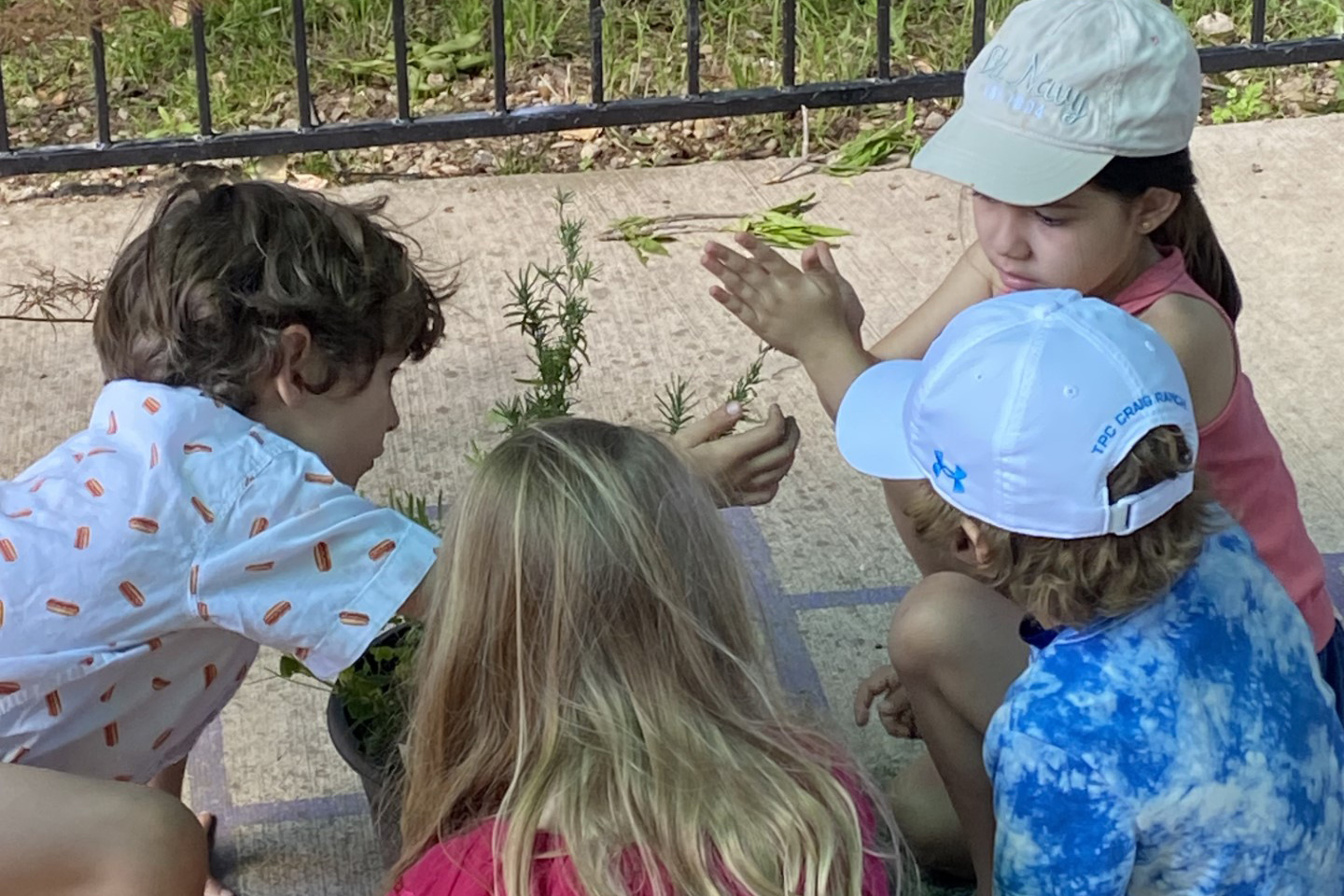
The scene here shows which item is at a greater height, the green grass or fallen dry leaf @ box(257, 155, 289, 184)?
the green grass

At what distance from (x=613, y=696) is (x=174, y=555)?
59 centimetres

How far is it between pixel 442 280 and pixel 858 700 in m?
1.93

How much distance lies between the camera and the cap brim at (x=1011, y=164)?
2357 mm

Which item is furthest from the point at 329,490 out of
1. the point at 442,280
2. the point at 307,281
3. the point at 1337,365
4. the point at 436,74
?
the point at 436,74

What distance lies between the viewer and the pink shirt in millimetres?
1698

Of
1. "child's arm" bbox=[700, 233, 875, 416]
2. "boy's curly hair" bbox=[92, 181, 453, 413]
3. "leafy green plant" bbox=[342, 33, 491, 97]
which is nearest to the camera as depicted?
"boy's curly hair" bbox=[92, 181, 453, 413]

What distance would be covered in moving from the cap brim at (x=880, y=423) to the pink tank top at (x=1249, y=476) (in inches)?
15.0

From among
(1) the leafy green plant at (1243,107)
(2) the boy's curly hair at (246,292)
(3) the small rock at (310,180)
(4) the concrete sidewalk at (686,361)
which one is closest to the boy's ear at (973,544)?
(4) the concrete sidewalk at (686,361)

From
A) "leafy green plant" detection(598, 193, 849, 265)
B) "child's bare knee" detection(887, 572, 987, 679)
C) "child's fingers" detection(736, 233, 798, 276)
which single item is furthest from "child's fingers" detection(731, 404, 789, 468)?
"leafy green plant" detection(598, 193, 849, 265)

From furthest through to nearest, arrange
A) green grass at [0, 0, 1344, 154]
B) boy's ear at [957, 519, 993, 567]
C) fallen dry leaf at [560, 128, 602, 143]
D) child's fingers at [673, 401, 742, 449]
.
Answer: green grass at [0, 0, 1344, 154] < fallen dry leaf at [560, 128, 602, 143] < child's fingers at [673, 401, 742, 449] < boy's ear at [957, 519, 993, 567]

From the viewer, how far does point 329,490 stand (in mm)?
2086

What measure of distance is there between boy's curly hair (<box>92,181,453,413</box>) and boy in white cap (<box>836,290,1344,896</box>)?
77 cm

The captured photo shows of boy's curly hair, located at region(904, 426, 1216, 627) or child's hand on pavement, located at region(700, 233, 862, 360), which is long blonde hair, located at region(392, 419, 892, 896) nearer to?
boy's curly hair, located at region(904, 426, 1216, 627)

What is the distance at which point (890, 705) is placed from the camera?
8.81ft
